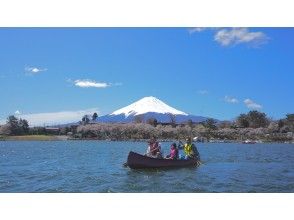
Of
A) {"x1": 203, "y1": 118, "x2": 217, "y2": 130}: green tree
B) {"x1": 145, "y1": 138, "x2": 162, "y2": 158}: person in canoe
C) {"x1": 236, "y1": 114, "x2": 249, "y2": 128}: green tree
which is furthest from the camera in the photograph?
{"x1": 203, "y1": 118, "x2": 217, "y2": 130}: green tree

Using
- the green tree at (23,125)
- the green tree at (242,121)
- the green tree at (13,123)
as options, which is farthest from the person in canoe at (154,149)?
the green tree at (242,121)

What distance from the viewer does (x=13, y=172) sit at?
26.4m

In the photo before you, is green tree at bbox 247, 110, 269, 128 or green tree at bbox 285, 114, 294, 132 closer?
green tree at bbox 285, 114, 294, 132

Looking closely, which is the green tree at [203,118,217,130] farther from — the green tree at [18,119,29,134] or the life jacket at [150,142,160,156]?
the life jacket at [150,142,160,156]

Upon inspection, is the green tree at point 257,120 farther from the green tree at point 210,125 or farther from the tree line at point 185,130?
the green tree at point 210,125

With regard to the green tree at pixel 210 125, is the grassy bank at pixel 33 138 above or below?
below

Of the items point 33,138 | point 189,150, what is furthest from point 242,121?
point 189,150

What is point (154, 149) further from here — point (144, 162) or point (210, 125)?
point (210, 125)

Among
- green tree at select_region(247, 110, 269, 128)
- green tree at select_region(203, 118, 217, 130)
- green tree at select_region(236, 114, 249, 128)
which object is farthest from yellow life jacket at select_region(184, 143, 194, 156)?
green tree at select_region(203, 118, 217, 130)

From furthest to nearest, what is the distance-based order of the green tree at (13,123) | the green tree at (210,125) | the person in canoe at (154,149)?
1. the green tree at (210,125)
2. the green tree at (13,123)
3. the person in canoe at (154,149)
